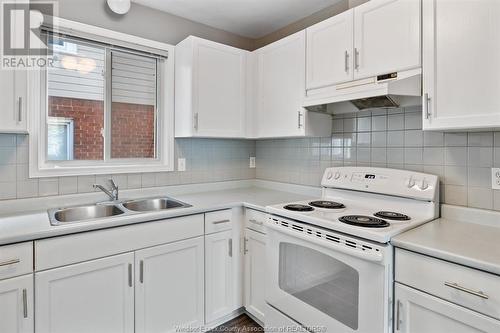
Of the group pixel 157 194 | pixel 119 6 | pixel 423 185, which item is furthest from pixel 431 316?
pixel 119 6

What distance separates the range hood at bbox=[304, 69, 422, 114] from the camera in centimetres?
150

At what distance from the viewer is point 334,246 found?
4.68 ft

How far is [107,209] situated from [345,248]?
5.30ft

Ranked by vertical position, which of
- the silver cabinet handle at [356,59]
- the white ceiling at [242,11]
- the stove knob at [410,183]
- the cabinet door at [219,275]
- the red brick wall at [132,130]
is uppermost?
the white ceiling at [242,11]

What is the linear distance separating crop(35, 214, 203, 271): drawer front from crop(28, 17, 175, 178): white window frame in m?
0.69

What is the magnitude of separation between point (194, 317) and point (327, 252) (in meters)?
1.06

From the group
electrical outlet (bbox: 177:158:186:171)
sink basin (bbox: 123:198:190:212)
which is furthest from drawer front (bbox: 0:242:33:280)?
electrical outlet (bbox: 177:158:186:171)

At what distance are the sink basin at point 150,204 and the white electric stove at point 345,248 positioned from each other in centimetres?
77

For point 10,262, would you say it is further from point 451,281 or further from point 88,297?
point 451,281

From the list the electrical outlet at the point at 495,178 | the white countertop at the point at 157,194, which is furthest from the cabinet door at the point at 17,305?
the electrical outlet at the point at 495,178

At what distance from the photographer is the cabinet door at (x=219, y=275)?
1.97 m

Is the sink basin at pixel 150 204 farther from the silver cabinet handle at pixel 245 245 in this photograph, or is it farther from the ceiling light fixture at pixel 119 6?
the ceiling light fixture at pixel 119 6

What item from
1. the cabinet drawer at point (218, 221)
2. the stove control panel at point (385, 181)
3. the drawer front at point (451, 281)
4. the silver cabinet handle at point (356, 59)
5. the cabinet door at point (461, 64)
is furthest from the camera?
the cabinet drawer at point (218, 221)

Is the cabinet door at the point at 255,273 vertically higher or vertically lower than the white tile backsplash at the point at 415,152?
lower
